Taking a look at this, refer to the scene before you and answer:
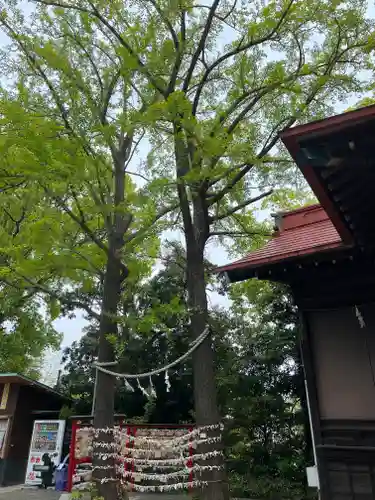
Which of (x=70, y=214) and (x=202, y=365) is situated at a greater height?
(x=70, y=214)

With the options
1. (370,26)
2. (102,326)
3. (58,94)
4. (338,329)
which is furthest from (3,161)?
(370,26)

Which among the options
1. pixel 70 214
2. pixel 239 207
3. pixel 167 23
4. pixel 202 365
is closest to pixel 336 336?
pixel 202 365

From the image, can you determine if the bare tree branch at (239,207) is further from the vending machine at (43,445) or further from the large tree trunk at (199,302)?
the vending machine at (43,445)

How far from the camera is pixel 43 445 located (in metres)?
12.6

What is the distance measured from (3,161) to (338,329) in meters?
5.97

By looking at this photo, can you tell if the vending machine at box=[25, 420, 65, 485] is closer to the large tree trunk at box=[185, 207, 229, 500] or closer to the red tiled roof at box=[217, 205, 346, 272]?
the large tree trunk at box=[185, 207, 229, 500]

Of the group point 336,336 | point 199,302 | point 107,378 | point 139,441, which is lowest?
point 139,441

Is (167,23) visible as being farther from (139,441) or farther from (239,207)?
(139,441)

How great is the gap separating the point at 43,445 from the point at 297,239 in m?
11.3

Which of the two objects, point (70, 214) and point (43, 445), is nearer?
point (70, 214)

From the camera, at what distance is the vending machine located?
12.1 m

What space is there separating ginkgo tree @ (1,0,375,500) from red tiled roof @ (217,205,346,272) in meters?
0.88

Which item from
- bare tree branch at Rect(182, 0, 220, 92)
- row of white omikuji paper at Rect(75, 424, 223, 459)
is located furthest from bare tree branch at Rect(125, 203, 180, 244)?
row of white omikuji paper at Rect(75, 424, 223, 459)

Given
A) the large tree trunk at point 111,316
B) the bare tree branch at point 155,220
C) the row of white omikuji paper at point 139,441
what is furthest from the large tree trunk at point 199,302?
the large tree trunk at point 111,316
